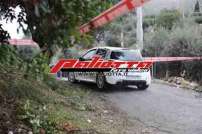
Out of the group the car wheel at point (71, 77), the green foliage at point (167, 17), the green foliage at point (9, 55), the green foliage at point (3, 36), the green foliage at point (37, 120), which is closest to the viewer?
the green foliage at point (9, 55)

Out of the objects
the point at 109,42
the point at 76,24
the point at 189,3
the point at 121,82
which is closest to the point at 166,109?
the point at 121,82

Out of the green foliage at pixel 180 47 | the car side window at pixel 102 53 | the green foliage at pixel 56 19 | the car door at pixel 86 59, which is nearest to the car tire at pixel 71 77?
the car door at pixel 86 59

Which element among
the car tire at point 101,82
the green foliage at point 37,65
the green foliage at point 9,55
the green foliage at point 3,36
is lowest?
the car tire at point 101,82

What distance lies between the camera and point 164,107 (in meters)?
12.7

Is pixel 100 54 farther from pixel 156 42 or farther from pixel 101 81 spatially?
pixel 156 42

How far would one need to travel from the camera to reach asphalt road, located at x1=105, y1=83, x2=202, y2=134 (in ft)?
33.2

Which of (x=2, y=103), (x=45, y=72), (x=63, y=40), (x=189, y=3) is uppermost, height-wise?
(x=189, y=3)

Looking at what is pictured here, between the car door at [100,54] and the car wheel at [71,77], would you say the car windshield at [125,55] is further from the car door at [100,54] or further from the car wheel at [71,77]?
the car wheel at [71,77]

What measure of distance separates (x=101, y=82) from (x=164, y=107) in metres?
3.84

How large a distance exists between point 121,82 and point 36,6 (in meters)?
12.4

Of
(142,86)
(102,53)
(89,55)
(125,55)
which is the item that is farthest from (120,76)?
(89,55)

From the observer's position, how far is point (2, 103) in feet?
26.0

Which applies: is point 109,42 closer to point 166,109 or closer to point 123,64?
point 123,64

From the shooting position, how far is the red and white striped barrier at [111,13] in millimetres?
5352
